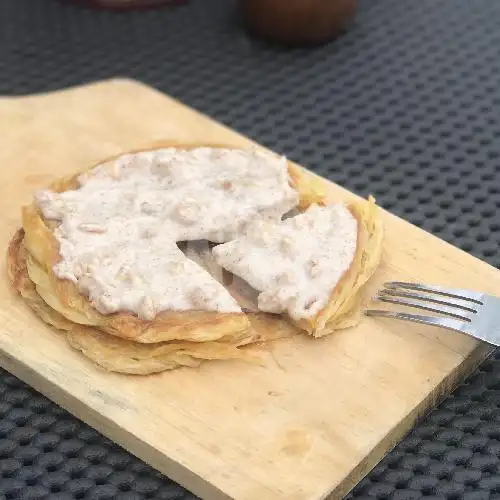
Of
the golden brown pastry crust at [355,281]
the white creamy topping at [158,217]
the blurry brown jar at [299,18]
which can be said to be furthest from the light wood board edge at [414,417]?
the blurry brown jar at [299,18]

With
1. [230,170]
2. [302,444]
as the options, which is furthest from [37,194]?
[302,444]

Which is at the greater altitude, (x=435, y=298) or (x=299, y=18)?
(x=299, y=18)

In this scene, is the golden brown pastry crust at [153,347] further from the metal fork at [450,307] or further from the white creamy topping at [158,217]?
the metal fork at [450,307]

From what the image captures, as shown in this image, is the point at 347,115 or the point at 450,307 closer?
the point at 450,307

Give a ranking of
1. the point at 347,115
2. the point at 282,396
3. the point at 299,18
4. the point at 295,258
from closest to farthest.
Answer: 1. the point at 282,396
2. the point at 295,258
3. the point at 347,115
4. the point at 299,18

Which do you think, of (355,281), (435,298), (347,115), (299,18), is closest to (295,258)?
(355,281)

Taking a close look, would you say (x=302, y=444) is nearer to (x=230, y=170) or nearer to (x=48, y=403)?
(x=48, y=403)

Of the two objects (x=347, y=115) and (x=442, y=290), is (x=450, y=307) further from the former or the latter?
(x=347, y=115)
